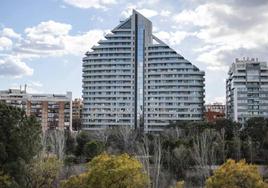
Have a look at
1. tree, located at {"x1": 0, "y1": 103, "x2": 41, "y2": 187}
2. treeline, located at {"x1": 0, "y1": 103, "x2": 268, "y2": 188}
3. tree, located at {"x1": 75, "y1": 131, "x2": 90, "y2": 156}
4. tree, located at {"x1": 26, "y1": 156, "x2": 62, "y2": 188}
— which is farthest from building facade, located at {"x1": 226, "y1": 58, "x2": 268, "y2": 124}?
tree, located at {"x1": 0, "y1": 103, "x2": 41, "y2": 187}

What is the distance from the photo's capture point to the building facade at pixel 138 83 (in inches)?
4031

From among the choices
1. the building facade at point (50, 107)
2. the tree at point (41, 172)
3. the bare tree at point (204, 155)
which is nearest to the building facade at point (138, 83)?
the building facade at point (50, 107)

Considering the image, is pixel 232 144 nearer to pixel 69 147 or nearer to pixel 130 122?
pixel 69 147

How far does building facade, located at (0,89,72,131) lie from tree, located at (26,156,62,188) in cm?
7314

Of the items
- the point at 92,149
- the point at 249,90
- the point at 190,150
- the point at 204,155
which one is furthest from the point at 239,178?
the point at 249,90

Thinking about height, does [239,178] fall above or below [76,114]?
below

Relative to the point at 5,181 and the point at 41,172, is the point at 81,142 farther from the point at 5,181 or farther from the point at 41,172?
the point at 5,181

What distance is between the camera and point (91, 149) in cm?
4972

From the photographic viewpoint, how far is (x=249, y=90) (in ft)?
338

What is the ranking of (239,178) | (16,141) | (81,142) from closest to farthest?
1. (239,178)
2. (16,141)
3. (81,142)

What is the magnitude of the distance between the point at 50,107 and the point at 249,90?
43165 mm

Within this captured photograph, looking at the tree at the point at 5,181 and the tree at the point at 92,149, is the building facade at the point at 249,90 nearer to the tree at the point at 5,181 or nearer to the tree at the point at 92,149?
the tree at the point at 92,149

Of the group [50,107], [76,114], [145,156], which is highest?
[50,107]

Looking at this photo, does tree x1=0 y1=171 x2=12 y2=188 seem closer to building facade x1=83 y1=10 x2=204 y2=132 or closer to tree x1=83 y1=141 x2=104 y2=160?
tree x1=83 y1=141 x2=104 y2=160
